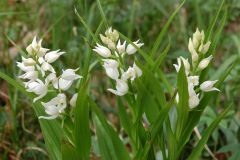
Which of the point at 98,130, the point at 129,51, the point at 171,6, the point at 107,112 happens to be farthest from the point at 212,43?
the point at 171,6

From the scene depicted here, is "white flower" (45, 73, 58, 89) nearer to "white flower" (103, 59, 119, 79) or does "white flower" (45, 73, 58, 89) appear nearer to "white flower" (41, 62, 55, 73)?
"white flower" (41, 62, 55, 73)

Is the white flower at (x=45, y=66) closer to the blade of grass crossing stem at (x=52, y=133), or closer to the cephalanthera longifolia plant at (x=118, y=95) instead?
the cephalanthera longifolia plant at (x=118, y=95)

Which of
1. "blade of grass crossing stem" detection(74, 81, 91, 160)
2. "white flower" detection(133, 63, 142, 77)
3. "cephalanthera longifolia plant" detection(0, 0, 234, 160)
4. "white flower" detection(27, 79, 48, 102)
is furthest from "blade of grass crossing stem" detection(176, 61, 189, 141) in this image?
"white flower" detection(27, 79, 48, 102)

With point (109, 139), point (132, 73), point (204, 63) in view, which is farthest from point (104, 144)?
point (204, 63)

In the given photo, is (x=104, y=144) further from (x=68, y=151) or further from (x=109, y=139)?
(x=68, y=151)

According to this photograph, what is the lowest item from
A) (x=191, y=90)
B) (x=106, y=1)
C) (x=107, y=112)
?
(x=107, y=112)

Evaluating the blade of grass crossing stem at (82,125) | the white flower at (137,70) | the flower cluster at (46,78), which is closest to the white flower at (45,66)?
the flower cluster at (46,78)

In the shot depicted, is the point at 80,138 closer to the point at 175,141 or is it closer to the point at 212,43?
the point at 175,141
